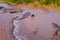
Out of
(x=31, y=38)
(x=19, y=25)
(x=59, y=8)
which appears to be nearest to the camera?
(x=31, y=38)

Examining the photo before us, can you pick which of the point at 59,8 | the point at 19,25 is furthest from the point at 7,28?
the point at 59,8

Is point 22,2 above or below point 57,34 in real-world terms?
below

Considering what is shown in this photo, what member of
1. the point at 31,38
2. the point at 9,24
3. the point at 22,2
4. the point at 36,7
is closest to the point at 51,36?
the point at 31,38

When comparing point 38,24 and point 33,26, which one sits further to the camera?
point 38,24

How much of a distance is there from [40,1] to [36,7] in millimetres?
483

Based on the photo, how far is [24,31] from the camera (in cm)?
639

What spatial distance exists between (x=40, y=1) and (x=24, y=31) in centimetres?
479

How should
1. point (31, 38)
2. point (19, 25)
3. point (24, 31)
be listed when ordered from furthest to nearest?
point (19, 25) < point (24, 31) < point (31, 38)

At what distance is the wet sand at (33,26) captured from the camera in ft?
19.4

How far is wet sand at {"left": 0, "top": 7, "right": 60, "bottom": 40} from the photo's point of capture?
19.4 ft

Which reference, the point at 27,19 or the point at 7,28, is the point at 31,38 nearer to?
the point at 7,28

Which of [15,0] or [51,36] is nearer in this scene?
[51,36]

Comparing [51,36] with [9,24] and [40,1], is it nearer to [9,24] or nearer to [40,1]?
[9,24]

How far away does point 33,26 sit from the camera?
23.1 feet
